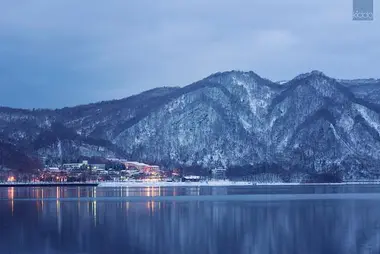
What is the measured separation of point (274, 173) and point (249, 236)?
167 meters

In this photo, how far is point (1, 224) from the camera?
4097cm

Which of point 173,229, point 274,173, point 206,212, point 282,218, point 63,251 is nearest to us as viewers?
point 63,251

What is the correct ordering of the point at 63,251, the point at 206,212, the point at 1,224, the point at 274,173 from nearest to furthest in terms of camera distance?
the point at 63,251 → the point at 1,224 → the point at 206,212 → the point at 274,173

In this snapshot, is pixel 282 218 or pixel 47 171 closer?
pixel 282 218

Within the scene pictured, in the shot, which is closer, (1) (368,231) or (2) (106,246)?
(2) (106,246)

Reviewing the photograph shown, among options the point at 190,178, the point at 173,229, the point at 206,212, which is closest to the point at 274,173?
the point at 190,178

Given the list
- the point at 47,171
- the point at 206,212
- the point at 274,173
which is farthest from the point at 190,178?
the point at 206,212

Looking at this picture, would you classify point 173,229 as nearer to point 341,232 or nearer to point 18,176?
point 341,232

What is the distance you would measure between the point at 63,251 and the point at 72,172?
16972 cm

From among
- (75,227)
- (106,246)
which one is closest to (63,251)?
(106,246)

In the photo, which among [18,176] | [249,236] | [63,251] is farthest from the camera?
[18,176]

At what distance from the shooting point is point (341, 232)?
35938 millimetres

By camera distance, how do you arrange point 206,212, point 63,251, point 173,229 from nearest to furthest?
point 63,251, point 173,229, point 206,212

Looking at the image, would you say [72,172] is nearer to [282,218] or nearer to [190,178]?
[190,178]
